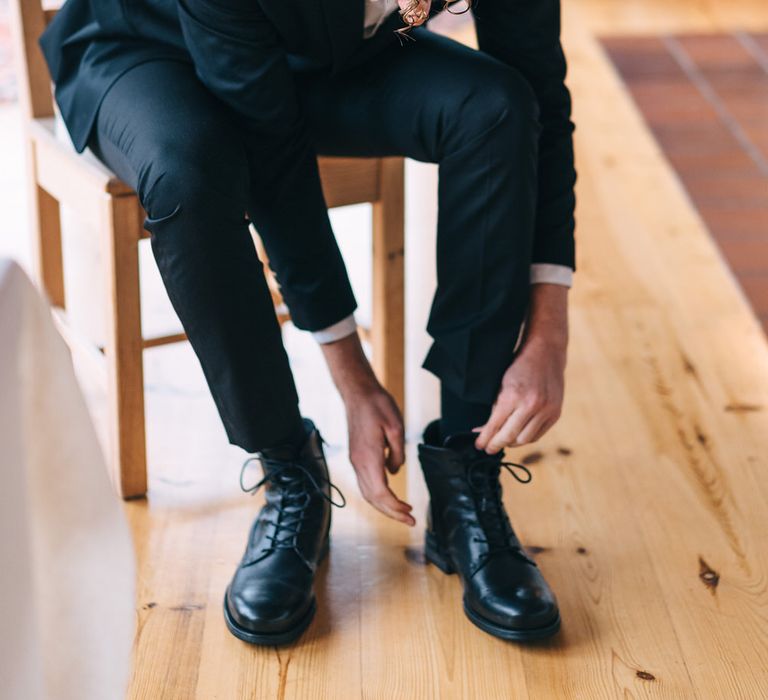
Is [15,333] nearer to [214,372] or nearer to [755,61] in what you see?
[214,372]

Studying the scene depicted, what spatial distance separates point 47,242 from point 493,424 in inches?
30.9

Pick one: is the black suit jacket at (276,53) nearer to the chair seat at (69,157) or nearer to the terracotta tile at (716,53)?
the chair seat at (69,157)

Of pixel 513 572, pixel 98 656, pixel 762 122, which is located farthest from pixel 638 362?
pixel 762 122

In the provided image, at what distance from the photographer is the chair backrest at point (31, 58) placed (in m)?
1.42

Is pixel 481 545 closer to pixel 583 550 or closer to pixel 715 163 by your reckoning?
pixel 583 550

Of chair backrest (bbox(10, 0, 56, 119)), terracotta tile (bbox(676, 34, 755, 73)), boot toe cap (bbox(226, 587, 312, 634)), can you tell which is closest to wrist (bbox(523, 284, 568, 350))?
boot toe cap (bbox(226, 587, 312, 634))

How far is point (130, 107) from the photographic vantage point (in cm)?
112

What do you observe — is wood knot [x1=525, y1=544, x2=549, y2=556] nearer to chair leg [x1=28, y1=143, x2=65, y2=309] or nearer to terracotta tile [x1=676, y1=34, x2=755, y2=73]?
chair leg [x1=28, y1=143, x2=65, y2=309]

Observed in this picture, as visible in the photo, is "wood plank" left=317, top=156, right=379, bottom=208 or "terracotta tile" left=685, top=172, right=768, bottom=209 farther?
"terracotta tile" left=685, top=172, right=768, bottom=209

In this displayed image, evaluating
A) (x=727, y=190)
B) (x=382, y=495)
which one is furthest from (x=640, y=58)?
(x=382, y=495)

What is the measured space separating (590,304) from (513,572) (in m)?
0.90

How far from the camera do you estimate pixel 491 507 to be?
120 cm

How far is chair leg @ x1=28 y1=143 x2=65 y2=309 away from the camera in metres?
1.53

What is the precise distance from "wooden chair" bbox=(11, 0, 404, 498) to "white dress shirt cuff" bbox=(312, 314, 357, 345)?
24 cm
